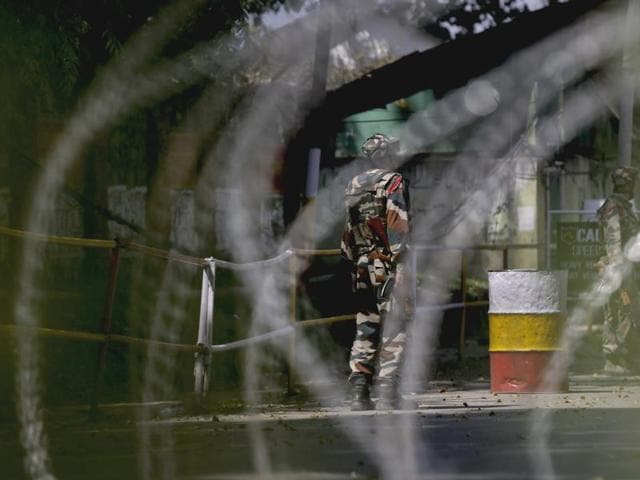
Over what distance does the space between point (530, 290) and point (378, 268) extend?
1.95 meters

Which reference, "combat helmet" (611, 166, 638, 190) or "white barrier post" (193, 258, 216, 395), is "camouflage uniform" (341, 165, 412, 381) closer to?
"white barrier post" (193, 258, 216, 395)

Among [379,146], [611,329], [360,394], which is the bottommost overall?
[360,394]

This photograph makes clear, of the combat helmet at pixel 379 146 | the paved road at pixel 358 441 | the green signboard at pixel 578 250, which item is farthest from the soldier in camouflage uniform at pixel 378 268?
the green signboard at pixel 578 250

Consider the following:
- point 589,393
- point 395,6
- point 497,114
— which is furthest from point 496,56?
point 497,114

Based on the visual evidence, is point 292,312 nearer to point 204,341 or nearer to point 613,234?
point 204,341

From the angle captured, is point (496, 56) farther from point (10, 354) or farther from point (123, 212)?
point (123, 212)

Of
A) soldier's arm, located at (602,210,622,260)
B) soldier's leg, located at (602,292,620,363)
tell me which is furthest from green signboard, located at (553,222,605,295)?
soldier's arm, located at (602,210,622,260)

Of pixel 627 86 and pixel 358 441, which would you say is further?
pixel 627 86

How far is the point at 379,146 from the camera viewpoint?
10.1 meters

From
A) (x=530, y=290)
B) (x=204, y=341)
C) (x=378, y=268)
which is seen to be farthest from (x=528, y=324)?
(x=204, y=341)

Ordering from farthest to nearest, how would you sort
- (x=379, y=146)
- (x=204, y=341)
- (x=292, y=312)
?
(x=292, y=312) < (x=204, y=341) < (x=379, y=146)

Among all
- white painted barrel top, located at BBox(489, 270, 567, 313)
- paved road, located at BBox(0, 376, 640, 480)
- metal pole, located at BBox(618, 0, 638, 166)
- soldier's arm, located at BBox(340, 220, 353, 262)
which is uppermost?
metal pole, located at BBox(618, 0, 638, 166)

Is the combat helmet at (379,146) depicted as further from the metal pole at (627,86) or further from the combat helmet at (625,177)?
the metal pole at (627,86)

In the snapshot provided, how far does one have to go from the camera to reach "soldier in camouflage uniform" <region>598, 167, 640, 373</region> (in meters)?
13.6
